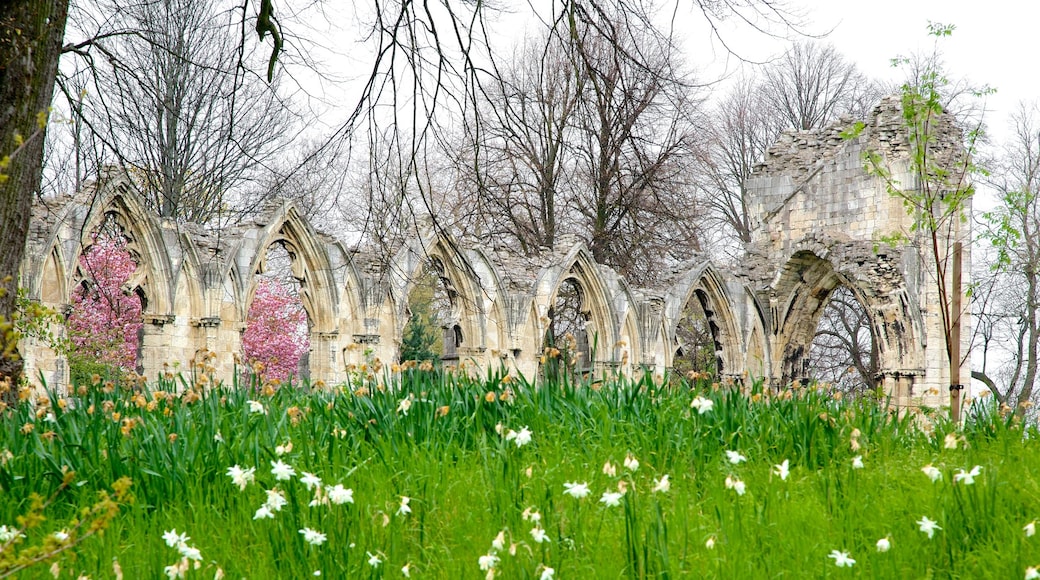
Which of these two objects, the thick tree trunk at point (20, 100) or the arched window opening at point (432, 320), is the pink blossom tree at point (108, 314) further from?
the thick tree trunk at point (20, 100)

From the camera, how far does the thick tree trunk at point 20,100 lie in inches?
216

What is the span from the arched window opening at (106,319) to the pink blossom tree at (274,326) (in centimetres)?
330

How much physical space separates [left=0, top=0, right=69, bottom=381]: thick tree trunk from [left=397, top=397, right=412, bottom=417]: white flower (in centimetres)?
194

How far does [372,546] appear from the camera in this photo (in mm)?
3898

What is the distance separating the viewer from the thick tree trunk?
18.0ft

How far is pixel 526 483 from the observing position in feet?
14.4

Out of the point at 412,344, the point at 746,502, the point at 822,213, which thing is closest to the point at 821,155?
the point at 822,213

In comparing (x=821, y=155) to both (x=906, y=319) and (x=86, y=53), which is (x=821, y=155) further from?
(x=86, y=53)

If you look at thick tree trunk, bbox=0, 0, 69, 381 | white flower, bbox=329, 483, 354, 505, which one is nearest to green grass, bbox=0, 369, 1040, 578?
white flower, bbox=329, 483, 354, 505

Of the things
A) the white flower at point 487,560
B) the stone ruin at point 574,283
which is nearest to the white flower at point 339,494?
the white flower at point 487,560

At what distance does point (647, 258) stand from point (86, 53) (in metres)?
17.5

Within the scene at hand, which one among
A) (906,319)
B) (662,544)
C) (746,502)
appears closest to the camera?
(662,544)

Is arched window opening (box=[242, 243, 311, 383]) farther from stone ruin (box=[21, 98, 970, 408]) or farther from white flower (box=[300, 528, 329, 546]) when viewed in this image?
white flower (box=[300, 528, 329, 546])

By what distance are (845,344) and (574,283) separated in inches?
446
